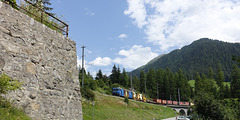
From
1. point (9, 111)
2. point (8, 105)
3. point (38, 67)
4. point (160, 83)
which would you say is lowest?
point (9, 111)

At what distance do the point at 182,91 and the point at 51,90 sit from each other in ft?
290

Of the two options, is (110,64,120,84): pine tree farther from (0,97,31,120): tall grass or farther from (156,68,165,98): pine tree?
(0,97,31,120): tall grass

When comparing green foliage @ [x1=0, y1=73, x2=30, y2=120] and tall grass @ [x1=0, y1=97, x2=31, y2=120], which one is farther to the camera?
tall grass @ [x1=0, y1=97, x2=31, y2=120]

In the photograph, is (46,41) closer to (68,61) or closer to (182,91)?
(68,61)

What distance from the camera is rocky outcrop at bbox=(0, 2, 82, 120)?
302 inches

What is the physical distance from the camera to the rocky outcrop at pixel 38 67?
7.67 m

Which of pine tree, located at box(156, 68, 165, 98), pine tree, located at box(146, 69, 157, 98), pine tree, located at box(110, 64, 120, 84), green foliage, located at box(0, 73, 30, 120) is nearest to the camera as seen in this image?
green foliage, located at box(0, 73, 30, 120)

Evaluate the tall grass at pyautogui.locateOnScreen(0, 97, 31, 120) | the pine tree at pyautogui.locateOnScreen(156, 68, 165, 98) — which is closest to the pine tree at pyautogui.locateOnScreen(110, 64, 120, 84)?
the pine tree at pyautogui.locateOnScreen(156, 68, 165, 98)

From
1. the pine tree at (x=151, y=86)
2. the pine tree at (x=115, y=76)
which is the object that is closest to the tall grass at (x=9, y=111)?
the pine tree at (x=151, y=86)

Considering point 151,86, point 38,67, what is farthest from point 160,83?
point 38,67

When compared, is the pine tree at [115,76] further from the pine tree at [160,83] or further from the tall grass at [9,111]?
the tall grass at [9,111]

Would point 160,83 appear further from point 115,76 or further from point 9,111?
point 9,111

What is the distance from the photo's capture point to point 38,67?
8.84 m

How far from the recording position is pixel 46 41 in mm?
9727
